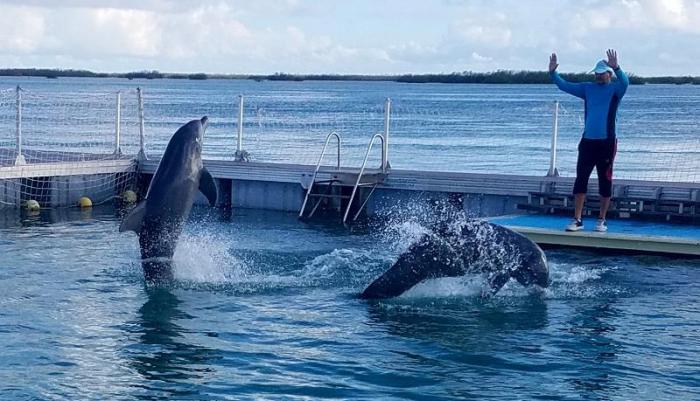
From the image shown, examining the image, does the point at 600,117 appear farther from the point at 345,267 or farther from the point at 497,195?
the point at 497,195

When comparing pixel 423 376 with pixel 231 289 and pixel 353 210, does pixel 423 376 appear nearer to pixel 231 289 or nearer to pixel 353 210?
pixel 231 289

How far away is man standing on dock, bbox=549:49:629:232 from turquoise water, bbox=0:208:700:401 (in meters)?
0.99

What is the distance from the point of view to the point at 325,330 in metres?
10.3

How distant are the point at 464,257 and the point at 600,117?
3.65 metres

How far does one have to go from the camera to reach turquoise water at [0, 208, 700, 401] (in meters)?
8.66

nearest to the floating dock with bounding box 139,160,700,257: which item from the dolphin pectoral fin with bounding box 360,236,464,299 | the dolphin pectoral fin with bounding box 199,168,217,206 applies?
the dolphin pectoral fin with bounding box 360,236,464,299

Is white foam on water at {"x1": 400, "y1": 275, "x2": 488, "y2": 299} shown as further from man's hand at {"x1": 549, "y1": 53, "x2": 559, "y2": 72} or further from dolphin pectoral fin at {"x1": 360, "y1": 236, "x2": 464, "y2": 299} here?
man's hand at {"x1": 549, "y1": 53, "x2": 559, "y2": 72}

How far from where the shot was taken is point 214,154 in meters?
35.8

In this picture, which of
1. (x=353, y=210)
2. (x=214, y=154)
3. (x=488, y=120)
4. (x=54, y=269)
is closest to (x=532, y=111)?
(x=488, y=120)

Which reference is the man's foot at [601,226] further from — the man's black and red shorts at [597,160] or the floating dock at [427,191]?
the man's black and red shorts at [597,160]

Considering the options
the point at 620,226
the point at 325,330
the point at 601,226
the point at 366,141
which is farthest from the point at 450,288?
the point at 366,141

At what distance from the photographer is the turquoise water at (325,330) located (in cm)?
866

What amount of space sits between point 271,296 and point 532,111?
7180 cm

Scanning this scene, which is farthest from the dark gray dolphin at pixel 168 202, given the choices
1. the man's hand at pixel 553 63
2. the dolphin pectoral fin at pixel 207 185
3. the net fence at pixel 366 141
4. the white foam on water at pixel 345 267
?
the net fence at pixel 366 141
